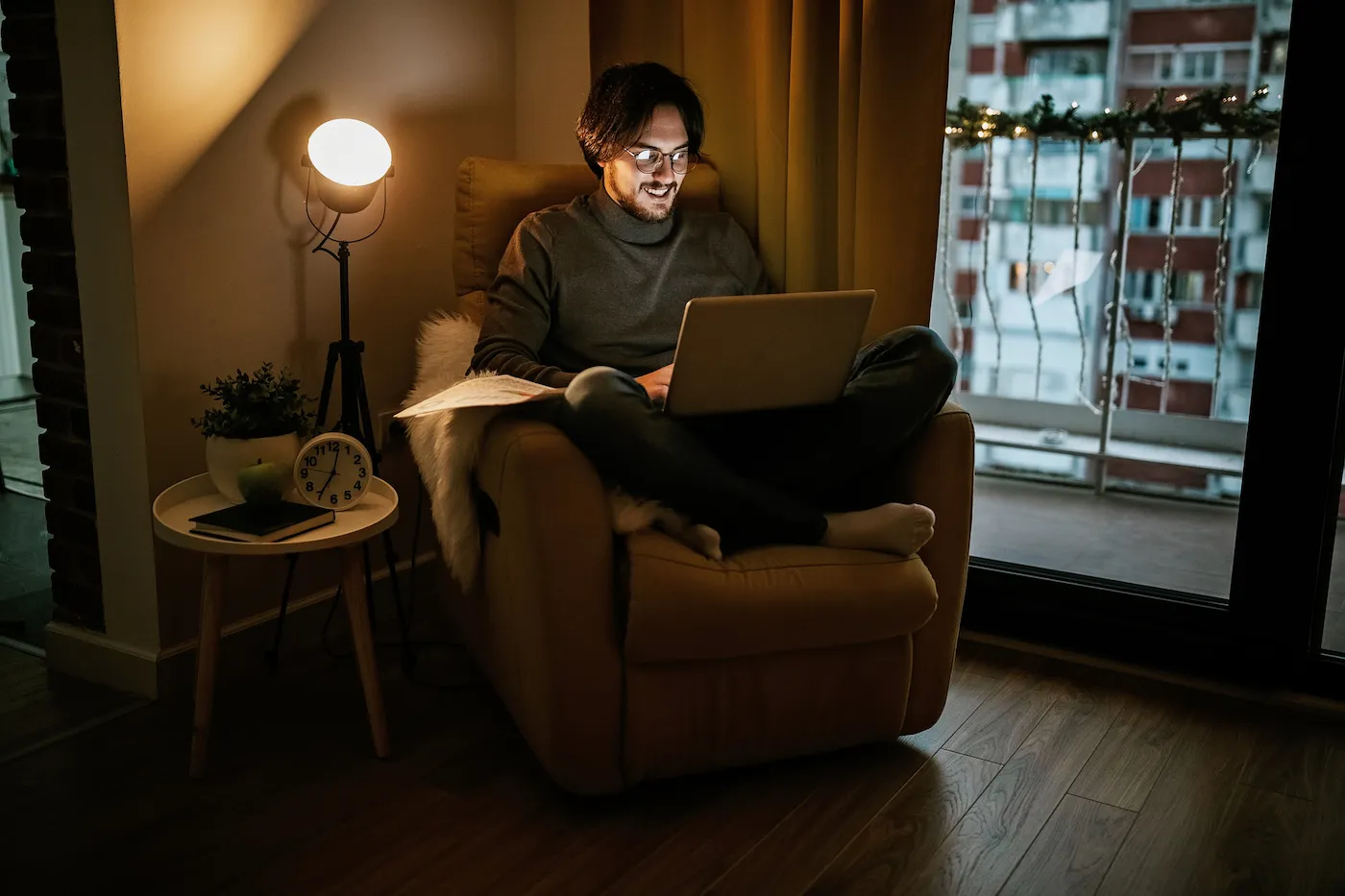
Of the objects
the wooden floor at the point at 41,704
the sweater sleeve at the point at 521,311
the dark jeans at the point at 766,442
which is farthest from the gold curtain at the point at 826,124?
the wooden floor at the point at 41,704

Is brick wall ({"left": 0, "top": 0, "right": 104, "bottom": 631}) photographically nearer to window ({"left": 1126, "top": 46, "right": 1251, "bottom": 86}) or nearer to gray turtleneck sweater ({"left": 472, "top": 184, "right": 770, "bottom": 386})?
gray turtleneck sweater ({"left": 472, "top": 184, "right": 770, "bottom": 386})

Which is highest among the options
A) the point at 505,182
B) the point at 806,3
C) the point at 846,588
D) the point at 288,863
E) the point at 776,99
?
the point at 806,3

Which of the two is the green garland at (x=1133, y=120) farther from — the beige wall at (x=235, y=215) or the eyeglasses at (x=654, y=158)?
the beige wall at (x=235, y=215)

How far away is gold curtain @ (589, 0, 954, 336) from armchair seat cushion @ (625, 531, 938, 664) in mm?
718

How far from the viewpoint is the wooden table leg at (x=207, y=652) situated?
184cm

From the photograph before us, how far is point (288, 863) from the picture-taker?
162cm

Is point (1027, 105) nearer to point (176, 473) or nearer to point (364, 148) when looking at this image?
point (364, 148)

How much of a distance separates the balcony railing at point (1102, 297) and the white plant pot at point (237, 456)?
2171 mm

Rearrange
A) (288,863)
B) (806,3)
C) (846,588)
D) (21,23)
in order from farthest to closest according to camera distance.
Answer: (806,3) → (21,23) → (846,588) → (288,863)

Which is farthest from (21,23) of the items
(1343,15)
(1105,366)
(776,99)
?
(1105,366)

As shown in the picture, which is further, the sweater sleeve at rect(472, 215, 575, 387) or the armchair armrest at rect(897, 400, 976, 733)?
the sweater sleeve at rect(472, 215, 575, 387)

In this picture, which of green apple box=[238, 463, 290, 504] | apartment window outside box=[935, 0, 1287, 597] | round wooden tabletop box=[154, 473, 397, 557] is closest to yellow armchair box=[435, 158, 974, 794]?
round wooden tabletop box=[154, 473, 397, 557]

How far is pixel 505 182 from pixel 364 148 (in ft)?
0.96

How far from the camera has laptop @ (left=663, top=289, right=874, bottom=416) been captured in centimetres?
168
